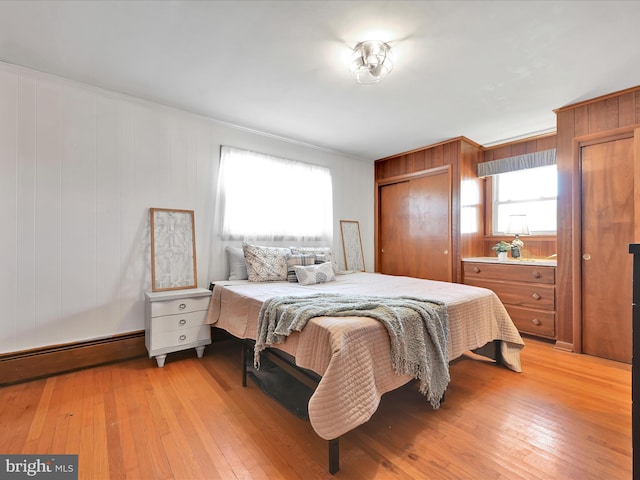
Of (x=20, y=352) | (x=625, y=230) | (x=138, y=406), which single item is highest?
(x=625, y=230)

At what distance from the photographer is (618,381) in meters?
2.26

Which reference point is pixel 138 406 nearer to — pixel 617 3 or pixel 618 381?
pixel 618 381

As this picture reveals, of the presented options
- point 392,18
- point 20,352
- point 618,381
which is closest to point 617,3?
point 392,18

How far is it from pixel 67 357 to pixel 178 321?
860 millimetres

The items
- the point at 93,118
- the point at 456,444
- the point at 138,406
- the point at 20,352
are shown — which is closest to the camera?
the point at 456,444

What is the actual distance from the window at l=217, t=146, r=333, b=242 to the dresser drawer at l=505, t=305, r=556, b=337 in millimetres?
2409

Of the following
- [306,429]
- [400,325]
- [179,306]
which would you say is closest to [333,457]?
[306,429]

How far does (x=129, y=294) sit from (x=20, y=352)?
78 centimetres

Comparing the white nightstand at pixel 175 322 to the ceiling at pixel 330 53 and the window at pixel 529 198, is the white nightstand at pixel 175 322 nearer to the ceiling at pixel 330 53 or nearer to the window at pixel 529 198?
the ceiling at pixel 330 53

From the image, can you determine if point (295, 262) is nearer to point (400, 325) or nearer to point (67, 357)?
point (400, 325)

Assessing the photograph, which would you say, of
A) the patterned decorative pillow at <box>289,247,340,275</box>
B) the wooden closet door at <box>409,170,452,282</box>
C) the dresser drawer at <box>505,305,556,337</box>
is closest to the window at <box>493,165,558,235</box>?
the wooden closet door at <box>409,170,452,282</box>

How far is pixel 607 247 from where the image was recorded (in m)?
2.73

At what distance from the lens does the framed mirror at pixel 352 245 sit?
439 cm

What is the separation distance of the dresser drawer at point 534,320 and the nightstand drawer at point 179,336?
3.32m
